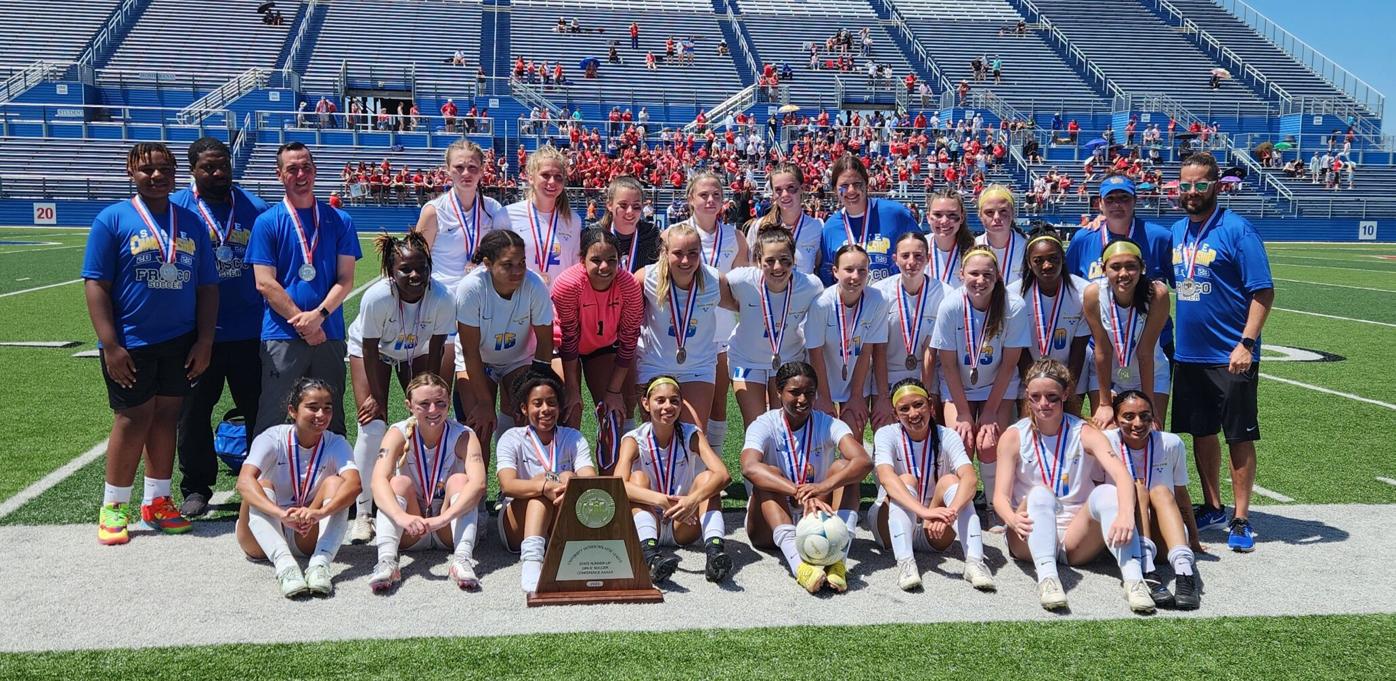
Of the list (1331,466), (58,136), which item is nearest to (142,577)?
(1331,466)

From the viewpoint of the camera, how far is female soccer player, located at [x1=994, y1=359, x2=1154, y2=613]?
4520 millimetres

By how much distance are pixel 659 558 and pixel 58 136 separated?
34.2 metres

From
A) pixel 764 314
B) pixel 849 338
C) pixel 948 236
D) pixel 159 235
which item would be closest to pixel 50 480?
pixel 159 235

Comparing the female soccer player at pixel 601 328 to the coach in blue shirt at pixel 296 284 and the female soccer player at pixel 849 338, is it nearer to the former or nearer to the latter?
the female soccer player at pixel 849 338

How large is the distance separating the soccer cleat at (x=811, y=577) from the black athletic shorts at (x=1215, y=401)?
2.01 metres

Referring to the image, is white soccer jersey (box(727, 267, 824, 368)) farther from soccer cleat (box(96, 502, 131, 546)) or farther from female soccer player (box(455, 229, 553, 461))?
soccer cleat (box(96, 502, 131, 546))

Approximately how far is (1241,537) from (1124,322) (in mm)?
1120

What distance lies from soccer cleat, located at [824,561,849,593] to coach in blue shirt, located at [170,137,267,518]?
10.2 ft

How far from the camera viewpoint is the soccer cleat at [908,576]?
14.5ft

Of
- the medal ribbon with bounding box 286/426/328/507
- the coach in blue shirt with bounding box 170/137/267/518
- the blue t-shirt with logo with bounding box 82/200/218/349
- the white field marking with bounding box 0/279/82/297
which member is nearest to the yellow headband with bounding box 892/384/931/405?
the medal ribbon with bounding box 286/426/328/507

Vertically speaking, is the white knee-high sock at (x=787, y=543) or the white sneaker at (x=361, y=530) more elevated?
the white knee-high sock at (x=787, y=543)

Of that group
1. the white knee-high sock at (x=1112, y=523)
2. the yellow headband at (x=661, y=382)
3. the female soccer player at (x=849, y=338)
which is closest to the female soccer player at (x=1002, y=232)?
the female soccer player at (x=849, y=338)

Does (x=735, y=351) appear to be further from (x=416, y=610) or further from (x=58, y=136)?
(x=58, y=136)

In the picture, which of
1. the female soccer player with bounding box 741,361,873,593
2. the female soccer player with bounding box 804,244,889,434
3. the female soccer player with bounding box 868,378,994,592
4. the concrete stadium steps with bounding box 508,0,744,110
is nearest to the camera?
the female soccer player with bounding box 868,378,994,592
